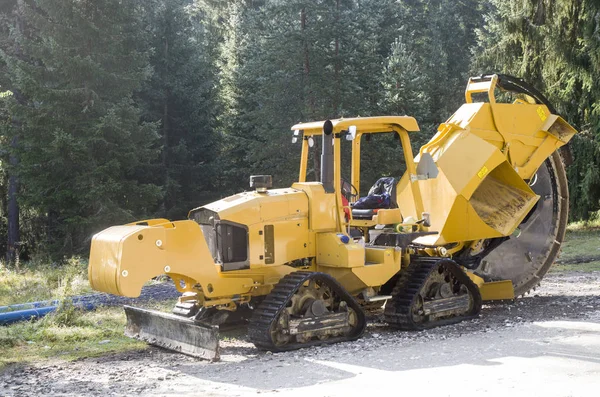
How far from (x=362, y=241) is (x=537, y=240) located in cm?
371

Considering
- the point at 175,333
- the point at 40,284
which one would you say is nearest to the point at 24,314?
the point at 175,333

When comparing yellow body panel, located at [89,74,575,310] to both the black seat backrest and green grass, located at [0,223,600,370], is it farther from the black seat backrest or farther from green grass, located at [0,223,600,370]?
green grass, located at [0,223,600,370]

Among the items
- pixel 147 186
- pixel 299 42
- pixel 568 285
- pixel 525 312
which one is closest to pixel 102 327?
pixel 525 312

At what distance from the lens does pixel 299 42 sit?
85.4ft

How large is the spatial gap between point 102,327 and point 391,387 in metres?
5.00

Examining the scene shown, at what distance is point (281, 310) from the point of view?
824cm

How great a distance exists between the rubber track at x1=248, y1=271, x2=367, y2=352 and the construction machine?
0.02 m

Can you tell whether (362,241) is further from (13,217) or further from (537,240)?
(13,217)

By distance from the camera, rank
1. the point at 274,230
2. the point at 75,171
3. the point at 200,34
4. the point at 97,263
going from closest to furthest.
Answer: the point at 97,263 < the point at 274,230 < the point at 75,171 < the point at 200,34

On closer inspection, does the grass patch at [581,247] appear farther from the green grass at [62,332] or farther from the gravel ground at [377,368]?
the green grass at [62,332]

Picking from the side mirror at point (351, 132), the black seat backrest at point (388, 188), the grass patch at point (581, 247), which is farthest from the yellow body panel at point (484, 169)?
the grass patch at point (581, 247)

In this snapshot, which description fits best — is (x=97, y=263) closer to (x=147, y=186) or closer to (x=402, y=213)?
(x=402, y=213)

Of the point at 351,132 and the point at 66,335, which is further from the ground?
the point at 351,132

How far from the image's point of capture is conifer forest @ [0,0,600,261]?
2144 cm
